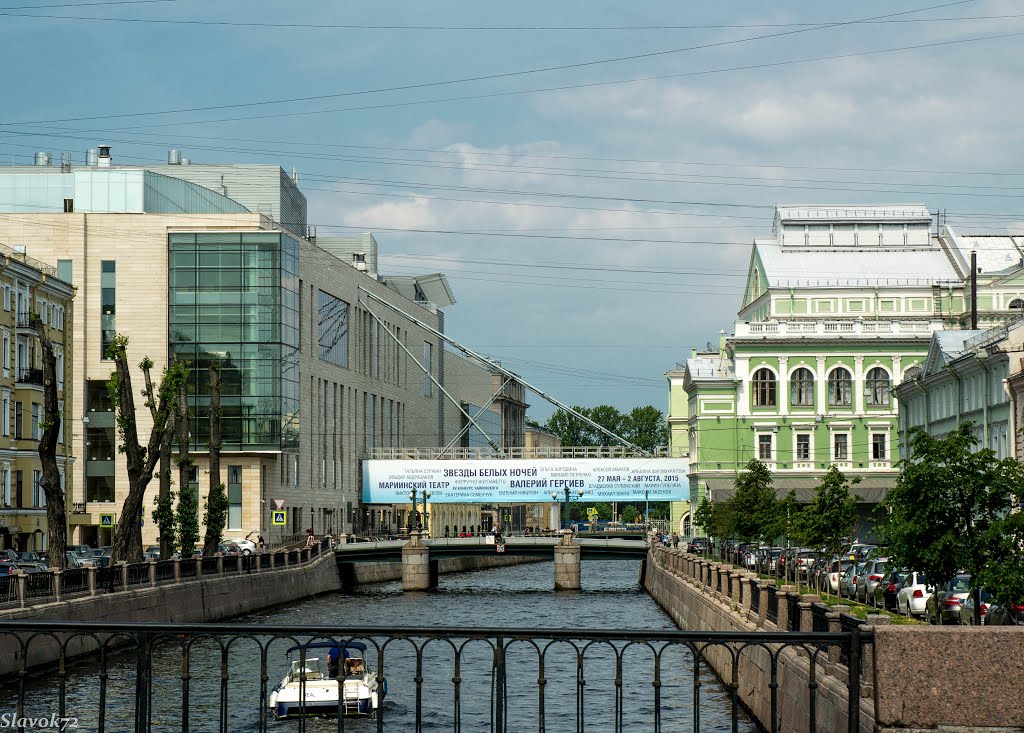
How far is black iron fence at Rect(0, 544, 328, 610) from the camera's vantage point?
34.5m

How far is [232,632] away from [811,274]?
95.6 metres

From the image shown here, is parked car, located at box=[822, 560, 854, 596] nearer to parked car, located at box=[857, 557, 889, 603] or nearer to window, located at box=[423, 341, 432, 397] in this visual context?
parked car, located at box=[857, 557, 889, 603]

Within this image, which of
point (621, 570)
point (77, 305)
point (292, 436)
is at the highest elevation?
point (77, 305)

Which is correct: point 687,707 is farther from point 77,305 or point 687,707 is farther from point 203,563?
point 77,305

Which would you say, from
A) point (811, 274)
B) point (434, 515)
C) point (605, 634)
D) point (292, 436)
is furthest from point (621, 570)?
point (605, 634)

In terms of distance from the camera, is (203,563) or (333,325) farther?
(333,325)

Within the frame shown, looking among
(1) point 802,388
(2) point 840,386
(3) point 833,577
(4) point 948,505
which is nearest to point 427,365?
(1) point 802,388

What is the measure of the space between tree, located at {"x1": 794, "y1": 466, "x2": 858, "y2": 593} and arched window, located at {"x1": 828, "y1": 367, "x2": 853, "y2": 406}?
43263 mm

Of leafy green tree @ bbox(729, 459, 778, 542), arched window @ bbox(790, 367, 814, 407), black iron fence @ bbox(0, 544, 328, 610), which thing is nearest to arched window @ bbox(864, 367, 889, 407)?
arched window @ bbox(790, 367, 814, 407)

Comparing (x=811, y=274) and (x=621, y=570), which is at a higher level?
(x=811, y=274)

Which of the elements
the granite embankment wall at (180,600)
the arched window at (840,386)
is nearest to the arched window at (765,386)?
the arched window at (840,386)

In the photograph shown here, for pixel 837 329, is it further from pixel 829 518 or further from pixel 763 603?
pixel 763 603

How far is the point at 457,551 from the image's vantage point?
268 ft

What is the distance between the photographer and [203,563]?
176 ft
